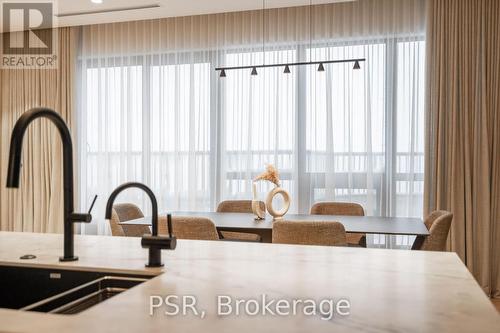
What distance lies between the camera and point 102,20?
4.84m

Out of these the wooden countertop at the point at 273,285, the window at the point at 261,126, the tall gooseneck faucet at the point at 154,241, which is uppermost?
the window at the point at 261,126

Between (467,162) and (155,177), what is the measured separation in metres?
3.12

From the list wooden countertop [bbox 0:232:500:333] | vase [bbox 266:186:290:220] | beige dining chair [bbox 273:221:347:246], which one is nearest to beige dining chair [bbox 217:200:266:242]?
vase [bbox 266:186:290:220]

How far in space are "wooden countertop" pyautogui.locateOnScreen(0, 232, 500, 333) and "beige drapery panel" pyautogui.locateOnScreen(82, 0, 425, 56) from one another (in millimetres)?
3347

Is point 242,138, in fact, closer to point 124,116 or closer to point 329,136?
point 329,136

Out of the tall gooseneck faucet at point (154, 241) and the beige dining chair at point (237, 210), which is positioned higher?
the tall gooseneck faucet at point (154, 241)

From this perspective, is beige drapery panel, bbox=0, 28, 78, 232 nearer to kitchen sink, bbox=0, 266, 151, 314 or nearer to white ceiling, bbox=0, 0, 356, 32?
white ceiling, bbox=0, 0, 356, 32

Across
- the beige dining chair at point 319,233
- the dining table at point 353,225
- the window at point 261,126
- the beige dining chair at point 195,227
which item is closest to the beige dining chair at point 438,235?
the dining table at point 353,225

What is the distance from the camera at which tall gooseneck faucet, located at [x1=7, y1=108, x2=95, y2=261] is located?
0.99 meters

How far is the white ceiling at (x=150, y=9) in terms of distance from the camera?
4.23m

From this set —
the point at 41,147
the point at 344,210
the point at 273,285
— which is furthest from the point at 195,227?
the point at 41,147

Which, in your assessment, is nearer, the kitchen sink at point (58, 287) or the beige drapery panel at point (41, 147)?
the kitchen sink at point (58, 287)

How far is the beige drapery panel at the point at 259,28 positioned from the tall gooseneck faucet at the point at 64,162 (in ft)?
11.8

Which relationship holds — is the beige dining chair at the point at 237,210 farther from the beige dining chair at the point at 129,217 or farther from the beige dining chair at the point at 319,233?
the beige dining chair at the point at 319,233
